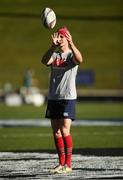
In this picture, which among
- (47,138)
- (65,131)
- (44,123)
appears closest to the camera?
(65,131)

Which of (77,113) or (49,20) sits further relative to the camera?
(77,113)

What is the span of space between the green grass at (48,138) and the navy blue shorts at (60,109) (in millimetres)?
2661

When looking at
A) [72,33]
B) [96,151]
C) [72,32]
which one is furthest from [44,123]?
[72,32]

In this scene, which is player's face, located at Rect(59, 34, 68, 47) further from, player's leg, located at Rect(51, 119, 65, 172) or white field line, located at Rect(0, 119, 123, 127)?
white field line, located at Rect(0, 119, 123, 127)

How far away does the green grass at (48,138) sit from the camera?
11.3m

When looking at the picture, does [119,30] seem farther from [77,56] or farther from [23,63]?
[77,56]

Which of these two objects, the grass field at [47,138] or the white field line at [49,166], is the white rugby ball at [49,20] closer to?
Answer: the white field line at [49,166]

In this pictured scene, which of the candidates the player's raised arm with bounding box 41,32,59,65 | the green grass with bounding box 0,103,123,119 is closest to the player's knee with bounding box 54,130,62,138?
the player's raised arm with bounding box 41,32,59,65

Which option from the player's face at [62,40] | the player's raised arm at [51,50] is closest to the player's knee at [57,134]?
the player's raised arm at [51,50]

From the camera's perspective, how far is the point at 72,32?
48750 mm

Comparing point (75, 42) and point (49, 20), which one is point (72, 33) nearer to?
point (75, 42)

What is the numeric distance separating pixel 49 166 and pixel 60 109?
668mm

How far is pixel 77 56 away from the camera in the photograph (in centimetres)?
794

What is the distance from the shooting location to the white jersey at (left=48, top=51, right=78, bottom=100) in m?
8.07
